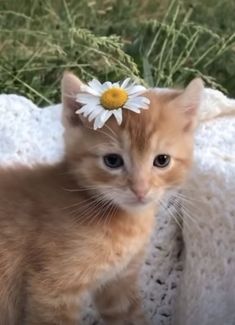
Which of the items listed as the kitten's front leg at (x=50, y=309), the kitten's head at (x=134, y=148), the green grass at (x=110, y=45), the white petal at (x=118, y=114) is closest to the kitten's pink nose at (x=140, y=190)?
the kitten's head at (x=134, y=148)

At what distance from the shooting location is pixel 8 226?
1.71 meters

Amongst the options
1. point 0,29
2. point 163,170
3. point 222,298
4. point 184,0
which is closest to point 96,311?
point 222,298

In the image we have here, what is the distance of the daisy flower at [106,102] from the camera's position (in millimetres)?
1654

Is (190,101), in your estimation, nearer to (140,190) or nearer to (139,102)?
(139,102)

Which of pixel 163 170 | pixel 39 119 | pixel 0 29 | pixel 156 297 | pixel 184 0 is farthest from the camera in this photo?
pixel 184 0

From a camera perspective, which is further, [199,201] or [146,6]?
[146,6]

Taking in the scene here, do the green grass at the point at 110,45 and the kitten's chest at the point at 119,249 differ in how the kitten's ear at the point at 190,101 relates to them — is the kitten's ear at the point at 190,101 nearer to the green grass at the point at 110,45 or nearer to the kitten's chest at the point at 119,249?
the kitten's chest at the point at 119,249

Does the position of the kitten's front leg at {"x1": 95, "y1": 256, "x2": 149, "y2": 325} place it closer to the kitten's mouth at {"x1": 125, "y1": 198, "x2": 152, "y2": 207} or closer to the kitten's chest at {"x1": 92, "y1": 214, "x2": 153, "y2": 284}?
the kitten's chest at {"x1": 92, "y1": 214, "x2": 153, "y2": 284}

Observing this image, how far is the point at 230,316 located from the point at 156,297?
0.65 ft

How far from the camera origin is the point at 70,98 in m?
1.73

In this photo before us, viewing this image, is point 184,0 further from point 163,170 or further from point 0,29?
point 163,170

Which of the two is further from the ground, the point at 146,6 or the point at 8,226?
the point at 146,6

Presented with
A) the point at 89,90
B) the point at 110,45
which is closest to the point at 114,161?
the point at 89,90

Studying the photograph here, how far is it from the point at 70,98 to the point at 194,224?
16.0 inches
